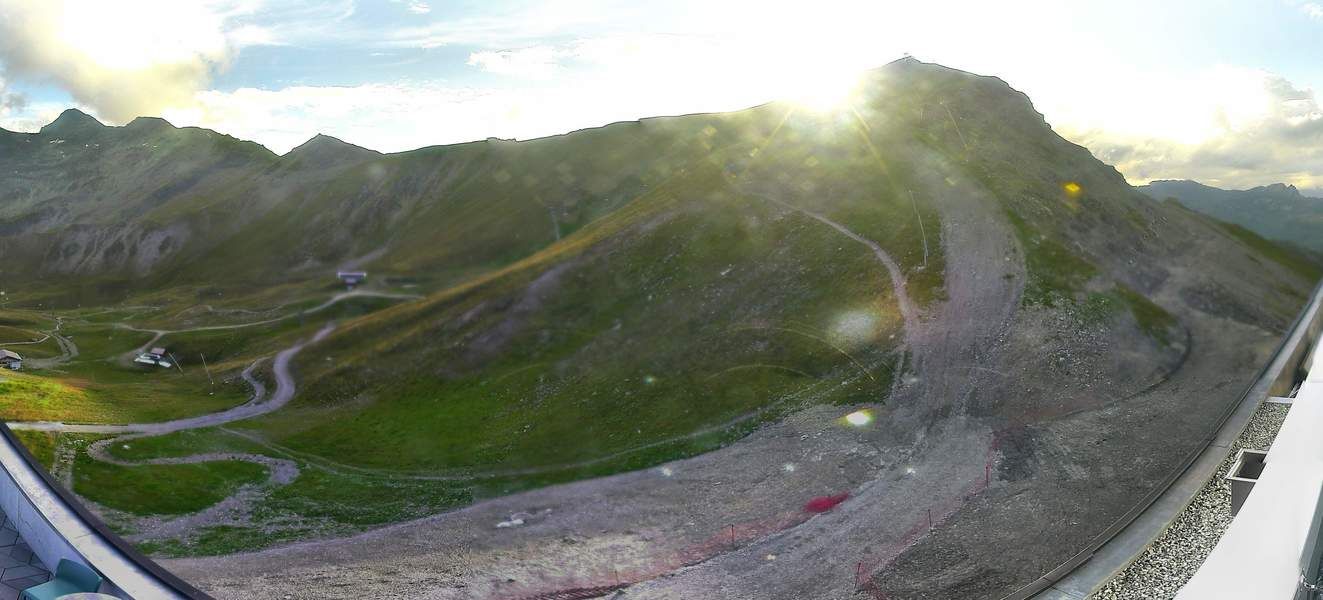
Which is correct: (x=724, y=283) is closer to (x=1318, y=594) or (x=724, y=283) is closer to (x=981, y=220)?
(x=981, y=220)

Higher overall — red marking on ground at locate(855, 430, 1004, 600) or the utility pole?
the utility pole

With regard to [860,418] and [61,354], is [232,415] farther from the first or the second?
[860,418]

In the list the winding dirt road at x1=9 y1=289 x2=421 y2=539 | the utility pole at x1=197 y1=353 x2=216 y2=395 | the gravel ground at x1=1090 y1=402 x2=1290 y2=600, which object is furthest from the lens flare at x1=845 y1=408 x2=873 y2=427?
the utility pole at x1=197 y1=353 x2=216 y2=395

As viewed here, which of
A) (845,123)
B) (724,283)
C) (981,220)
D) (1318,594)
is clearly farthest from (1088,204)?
(1318,594)

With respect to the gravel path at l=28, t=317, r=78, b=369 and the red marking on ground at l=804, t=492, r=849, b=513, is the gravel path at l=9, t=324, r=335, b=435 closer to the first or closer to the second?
the gravel path at l=28, t=317, r=78, b=369

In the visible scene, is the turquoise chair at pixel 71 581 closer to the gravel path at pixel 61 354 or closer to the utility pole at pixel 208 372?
the utility pole at pixel 208 372
